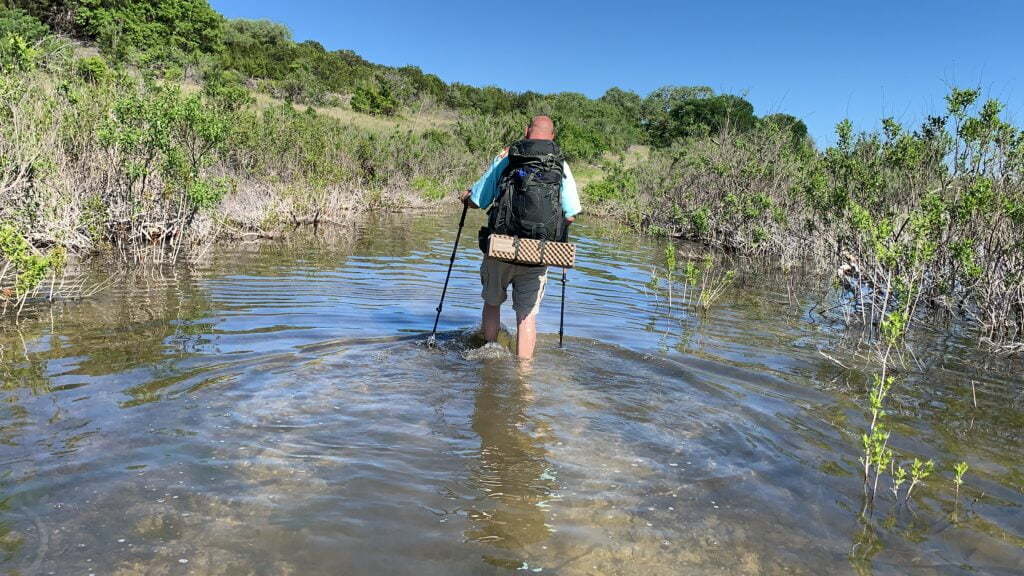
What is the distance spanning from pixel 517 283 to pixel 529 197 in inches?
34.5

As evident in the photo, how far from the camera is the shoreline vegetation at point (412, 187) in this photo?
806cm

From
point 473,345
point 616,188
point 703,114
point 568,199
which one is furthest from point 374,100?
point 568,199

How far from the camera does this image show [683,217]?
20391 mm

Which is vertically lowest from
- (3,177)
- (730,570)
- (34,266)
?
(730,570)

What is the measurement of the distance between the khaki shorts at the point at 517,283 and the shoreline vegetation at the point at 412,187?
2655mm

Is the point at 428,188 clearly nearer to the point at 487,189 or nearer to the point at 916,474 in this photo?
the point at 487,189

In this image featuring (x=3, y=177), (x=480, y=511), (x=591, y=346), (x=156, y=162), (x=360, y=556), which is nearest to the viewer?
(x=360, y=556)

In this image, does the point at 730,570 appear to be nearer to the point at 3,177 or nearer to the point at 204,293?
the point at 204,293

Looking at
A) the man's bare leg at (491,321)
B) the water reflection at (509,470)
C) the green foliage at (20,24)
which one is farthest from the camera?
the green foliage at (20,24)

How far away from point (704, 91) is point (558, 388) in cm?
7982

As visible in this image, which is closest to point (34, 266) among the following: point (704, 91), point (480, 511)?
point (480, 511)

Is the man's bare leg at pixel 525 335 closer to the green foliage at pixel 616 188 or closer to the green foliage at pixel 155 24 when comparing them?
the green foliage at pixel 616 188

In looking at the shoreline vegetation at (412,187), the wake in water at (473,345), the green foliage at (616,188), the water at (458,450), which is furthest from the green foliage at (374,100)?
the wake in water at (473,345)

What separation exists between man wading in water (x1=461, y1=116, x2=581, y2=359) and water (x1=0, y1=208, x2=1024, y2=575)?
0.80 m
